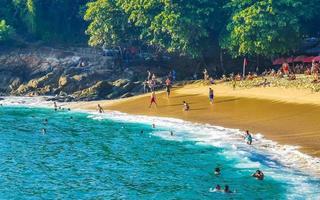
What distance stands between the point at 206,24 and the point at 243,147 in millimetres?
26612

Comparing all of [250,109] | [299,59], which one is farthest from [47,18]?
[250,109]

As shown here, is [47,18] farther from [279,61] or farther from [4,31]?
[279,61]

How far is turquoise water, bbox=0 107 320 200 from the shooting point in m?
29.7

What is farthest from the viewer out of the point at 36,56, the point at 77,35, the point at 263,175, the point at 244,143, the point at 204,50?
the point at 77,35

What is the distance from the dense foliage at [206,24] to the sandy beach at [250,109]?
5389mm

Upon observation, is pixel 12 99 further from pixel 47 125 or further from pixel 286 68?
pixel 286 68

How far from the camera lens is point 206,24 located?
6203 centimetres

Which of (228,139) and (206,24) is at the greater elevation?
(206,24)

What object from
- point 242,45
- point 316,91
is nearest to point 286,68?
point 242,45

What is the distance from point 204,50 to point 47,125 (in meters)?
22.3

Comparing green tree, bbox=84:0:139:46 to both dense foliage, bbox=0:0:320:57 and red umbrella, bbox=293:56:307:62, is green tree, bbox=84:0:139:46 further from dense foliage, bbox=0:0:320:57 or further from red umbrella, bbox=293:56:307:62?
red umbrella, bbox=293:56:307:62

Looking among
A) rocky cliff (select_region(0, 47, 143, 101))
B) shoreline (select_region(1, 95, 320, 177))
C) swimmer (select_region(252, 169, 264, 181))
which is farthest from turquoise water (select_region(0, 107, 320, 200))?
rocky cliff (select_region(0, 47, 143, 101))

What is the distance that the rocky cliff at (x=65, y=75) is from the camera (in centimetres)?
6275

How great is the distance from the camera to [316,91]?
159 feet
